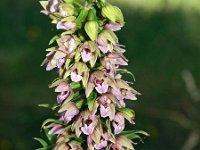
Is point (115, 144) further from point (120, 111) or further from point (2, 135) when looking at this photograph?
point (2, 135)

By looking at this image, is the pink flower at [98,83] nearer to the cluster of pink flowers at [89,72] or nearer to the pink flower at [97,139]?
A: the cluster of pink flowers at [89,72]

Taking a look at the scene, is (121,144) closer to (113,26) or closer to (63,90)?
(63,90)

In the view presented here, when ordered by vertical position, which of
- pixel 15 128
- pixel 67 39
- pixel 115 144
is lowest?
pixel 15 128

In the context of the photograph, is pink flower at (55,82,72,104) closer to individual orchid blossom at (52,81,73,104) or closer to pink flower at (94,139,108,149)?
individual orchid blossom at (52,81,73,104)

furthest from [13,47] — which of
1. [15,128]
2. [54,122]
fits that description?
[54,122]

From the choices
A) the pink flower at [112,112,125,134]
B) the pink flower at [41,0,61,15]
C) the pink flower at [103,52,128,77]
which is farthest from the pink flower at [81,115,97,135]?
A: the pink flower at [41,0,61,15]
